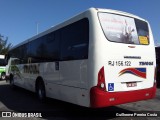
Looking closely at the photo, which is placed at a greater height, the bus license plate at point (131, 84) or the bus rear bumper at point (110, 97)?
the bus license plate at point (131, 84)

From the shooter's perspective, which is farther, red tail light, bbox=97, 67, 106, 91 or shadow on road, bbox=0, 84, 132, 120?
shadow on road, bbox=0, 84, 132, 120

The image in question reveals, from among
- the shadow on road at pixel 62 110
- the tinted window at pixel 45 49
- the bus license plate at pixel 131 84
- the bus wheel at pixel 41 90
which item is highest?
the tinted window at pixel 45 49

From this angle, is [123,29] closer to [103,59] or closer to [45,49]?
[103,59]

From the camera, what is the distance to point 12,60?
658 inches

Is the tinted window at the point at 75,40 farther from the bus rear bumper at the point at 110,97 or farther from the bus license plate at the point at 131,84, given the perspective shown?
the bus license plate at the point at 131,84

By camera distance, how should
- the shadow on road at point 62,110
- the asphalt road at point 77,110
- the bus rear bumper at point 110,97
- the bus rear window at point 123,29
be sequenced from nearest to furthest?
the bus rear bumper at point 110,97 → the bus rear window at point 123,29 → the asphalt road at point 77,110 → the shadow on road at point 62,110

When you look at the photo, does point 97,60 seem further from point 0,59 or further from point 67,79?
point 0,59

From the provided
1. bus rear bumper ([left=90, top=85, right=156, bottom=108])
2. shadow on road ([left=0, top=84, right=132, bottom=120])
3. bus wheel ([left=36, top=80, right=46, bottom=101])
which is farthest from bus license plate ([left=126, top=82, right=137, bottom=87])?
bus wheel ([left=36, top=80, right=46, bottom=101])

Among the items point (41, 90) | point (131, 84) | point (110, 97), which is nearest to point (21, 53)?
point (41, 90)

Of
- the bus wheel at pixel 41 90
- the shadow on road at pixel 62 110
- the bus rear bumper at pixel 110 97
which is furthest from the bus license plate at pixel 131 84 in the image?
the bus wheel at pixel 41 90

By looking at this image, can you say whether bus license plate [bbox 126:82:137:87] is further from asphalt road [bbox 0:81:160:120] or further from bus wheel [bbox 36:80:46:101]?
bus wheel [bbox 36:80:46:101]

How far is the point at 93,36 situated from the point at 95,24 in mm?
341

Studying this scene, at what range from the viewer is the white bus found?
6.81 m

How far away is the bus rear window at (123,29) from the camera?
715 centimetres
